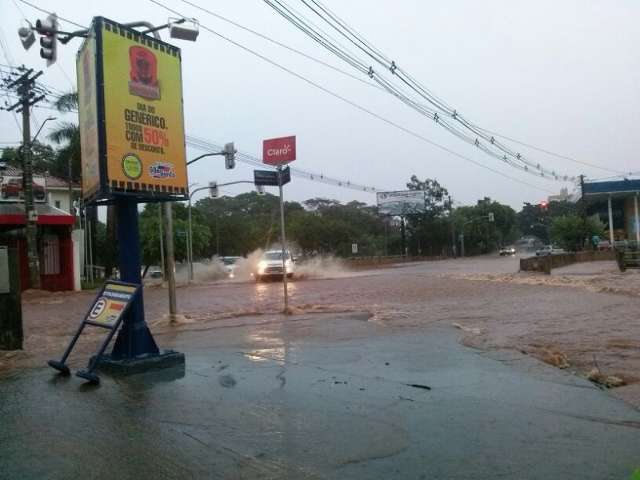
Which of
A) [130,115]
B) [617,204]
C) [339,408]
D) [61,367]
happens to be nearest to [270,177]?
[130,115]

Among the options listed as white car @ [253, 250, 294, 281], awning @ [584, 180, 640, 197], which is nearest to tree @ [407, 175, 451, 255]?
awning @ [584, 180, 640, 197]

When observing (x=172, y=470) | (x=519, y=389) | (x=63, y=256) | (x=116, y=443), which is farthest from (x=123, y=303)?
(x=63, y=256)

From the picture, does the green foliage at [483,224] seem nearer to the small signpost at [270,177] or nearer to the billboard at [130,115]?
the small signpost at [270,177]

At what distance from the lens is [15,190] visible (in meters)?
35.7

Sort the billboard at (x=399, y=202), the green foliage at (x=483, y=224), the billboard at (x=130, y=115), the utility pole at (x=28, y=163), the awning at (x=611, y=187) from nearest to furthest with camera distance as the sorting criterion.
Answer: the billboard at (x=130, y=115)
the utility pole at (x=28, y=163)
the awning at (x=611, y=187)
the billboard at (x=399, y=202)
the green foliage at (x=483, y=224)

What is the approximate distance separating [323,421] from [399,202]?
8063cm

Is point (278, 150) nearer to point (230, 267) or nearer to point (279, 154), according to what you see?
point (279, 154)

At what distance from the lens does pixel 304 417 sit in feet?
18.4

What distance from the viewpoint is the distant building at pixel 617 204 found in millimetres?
58562

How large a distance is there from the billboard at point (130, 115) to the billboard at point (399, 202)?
7725 cm

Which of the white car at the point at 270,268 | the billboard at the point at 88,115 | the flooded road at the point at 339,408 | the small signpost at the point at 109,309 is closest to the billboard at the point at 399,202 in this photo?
the white car at the point at 270,268

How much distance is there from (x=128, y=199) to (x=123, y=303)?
4.38 feet

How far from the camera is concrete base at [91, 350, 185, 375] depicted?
7352 mm

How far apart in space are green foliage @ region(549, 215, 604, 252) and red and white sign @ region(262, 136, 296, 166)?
164ft
